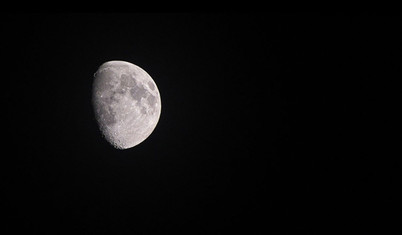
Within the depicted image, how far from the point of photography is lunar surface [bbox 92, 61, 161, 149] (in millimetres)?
3750

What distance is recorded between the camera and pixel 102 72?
154 inches

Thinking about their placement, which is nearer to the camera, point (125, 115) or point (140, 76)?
point (125, 115)

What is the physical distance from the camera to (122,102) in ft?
12.2

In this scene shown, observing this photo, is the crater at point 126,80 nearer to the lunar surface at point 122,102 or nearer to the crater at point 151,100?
the lunar surface at point 122,102

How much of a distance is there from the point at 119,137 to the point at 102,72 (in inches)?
35.7

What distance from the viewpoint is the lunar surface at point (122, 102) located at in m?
3.75

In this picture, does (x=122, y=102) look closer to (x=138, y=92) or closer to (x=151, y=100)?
(x=138, y=92)

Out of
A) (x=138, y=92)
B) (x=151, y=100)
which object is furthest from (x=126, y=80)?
(x=151, y=100)

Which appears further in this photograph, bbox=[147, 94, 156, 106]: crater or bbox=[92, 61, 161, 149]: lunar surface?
bbox=[147, 94, 156, 106]: crater

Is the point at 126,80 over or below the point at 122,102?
over

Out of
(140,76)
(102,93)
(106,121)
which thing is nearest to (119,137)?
(106,121)

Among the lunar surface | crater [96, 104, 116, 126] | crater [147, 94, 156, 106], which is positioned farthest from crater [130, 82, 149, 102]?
crater [96, 104, 116, 126]

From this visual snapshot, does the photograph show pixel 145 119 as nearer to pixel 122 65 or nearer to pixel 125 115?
→ pixel 125 115

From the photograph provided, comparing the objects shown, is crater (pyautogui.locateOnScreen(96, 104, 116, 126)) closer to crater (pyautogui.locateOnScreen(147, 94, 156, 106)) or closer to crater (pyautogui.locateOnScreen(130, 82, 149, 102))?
crater (pyautogui.locateOnScreen(130, 82, 149, 102))
